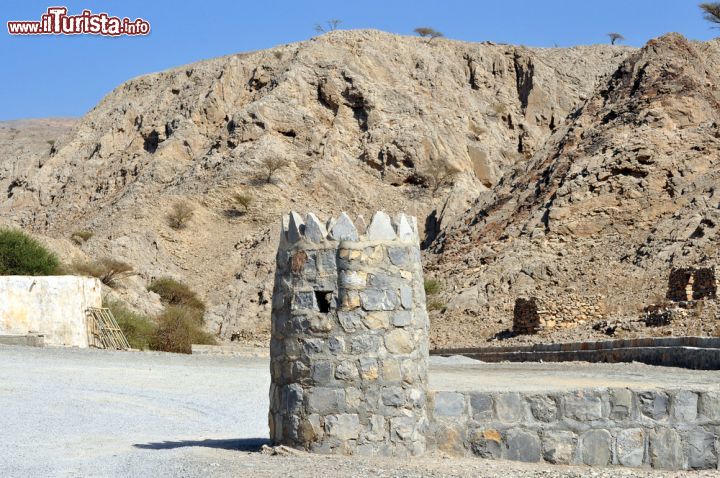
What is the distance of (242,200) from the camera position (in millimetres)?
48375

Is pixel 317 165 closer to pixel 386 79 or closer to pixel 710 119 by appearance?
pixel 386 79

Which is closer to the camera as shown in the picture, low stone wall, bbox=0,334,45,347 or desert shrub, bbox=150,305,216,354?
low stone wall, bbox=0,334,45,347

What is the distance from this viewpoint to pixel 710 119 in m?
36.9

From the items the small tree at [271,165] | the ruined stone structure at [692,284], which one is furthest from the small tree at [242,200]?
the ruined stone structure at [692,284]

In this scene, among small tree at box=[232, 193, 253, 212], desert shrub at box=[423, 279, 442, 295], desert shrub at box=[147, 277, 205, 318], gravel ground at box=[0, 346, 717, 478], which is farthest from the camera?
small tree at box=[232, 193, 253, 212]

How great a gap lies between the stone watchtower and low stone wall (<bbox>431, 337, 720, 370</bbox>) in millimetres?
11561

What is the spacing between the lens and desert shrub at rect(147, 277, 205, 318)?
129 feet

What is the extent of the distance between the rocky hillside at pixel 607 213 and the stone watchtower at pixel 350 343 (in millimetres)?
18618

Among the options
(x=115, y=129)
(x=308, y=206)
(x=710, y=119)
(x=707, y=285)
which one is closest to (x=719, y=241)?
(x=707, y=285)

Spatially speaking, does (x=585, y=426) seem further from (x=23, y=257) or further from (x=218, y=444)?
(x=23, y=257)

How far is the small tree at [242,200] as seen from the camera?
4838cm

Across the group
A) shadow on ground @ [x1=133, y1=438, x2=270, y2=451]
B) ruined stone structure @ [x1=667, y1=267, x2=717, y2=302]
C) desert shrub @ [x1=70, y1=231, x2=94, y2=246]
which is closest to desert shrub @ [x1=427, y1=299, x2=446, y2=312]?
A: ruined stone structure @ [x1=667, y1=267, x2=717, y2=302]

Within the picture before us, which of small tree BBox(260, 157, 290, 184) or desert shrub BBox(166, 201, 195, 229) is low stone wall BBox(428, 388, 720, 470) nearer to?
desert shrub BBox(166, 201, 195, 229)

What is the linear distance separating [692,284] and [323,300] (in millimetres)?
19980
